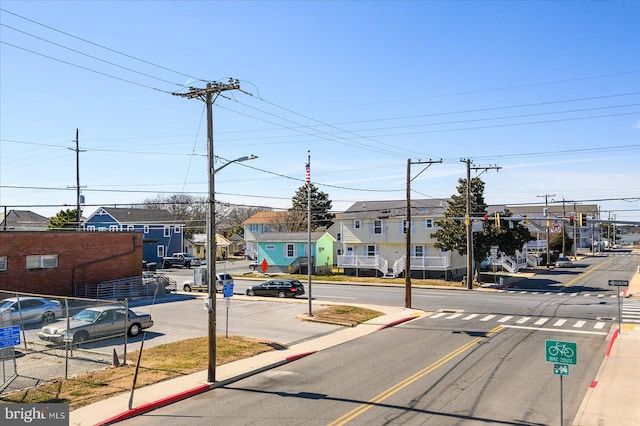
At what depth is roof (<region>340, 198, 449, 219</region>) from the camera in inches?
2226

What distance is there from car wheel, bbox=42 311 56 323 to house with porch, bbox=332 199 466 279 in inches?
1254

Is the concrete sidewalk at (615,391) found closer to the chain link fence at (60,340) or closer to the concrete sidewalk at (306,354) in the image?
the concrete sidewalk at (306,354)

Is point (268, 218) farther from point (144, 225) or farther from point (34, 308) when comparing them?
point (34, 308)

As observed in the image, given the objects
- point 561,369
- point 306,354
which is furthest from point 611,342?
point 306,354

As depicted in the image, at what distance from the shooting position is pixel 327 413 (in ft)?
43.6

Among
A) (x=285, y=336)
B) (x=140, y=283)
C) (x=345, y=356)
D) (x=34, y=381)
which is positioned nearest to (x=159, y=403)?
(x=34, y=381)

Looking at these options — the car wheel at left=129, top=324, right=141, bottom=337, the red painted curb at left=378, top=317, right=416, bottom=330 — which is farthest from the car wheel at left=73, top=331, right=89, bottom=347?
the red painted curb at left=378, top=317, right=416, bottom=330

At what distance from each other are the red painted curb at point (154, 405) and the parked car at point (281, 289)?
77.2 feet

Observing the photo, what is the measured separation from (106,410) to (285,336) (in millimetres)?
11868

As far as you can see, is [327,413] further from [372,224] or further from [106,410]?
[372,224]

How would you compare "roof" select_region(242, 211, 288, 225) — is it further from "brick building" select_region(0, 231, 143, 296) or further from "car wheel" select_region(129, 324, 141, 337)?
"car wheel" select_region(129, 324, 141, 337)

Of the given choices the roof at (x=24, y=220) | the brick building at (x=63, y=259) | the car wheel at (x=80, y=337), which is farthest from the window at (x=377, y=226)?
the roof at (x=24, y=220)

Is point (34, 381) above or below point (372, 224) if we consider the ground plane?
below

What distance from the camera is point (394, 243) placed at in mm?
57844
